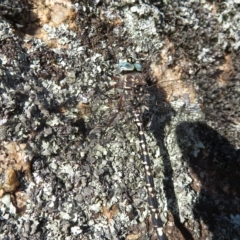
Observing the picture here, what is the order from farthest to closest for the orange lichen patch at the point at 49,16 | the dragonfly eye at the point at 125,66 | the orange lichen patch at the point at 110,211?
the dragonfly eye at the point at 125,66 → the orange lichen patch at the point at 49,16 → the orange lichen patch at the point at 110,211

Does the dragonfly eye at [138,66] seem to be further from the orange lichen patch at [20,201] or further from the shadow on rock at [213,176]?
the orange lichen patch at [20,201]

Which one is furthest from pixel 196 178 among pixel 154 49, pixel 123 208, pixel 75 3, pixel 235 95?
pixel 75 3

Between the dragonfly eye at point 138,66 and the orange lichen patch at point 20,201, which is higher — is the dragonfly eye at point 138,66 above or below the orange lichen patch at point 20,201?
above

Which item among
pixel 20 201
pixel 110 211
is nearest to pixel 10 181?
pixel 20 201

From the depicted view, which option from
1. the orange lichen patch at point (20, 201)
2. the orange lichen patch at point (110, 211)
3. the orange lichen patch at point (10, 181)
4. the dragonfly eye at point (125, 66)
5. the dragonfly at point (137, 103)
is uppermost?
the dragonfly eye at point (125, 66)

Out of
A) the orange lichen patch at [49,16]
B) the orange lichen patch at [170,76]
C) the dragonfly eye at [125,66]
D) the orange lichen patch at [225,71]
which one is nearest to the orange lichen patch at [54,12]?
the orange lichen patch at [49,16]

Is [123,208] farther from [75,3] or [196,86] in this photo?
[75,3]

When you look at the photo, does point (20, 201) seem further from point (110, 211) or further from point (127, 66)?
point (127, 66)

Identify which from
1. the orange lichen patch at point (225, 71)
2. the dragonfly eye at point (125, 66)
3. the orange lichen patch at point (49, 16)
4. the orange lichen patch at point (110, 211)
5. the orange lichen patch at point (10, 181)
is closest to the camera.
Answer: the orange lichen patch at point (10, 181)

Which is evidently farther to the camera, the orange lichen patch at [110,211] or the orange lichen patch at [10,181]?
the orange lichen patch at [110,211]

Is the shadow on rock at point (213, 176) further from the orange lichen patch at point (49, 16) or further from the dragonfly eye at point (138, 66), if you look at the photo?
the orange lichen patch at point (49, 16)
